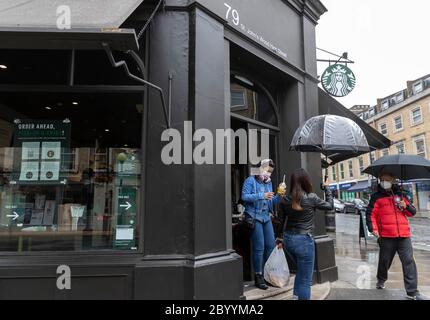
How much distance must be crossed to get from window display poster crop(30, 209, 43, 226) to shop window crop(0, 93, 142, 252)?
0.01 meters

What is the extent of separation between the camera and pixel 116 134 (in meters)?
5.03

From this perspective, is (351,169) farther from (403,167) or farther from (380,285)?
(380,285)

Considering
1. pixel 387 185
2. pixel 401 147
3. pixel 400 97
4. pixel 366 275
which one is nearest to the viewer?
pixel 387 185

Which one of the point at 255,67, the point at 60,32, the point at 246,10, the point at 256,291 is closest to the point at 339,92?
the point at 255,67

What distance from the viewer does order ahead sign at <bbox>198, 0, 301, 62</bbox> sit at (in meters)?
5.40

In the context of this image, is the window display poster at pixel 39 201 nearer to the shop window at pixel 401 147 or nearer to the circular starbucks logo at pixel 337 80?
the circular starbucks logo at pixel 337 80

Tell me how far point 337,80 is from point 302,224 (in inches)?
230

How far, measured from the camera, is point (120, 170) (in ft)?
16.2

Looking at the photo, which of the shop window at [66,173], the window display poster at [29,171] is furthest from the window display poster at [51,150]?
the window display poster at [29,171]

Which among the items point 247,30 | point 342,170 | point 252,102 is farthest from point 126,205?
point 342,170

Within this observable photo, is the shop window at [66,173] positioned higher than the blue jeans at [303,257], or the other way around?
the shop window at [66,173]

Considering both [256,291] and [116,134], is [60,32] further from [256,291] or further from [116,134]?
[256,291]

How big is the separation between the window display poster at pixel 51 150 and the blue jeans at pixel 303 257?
310 centimetres

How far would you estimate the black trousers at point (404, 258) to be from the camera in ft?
17.5
